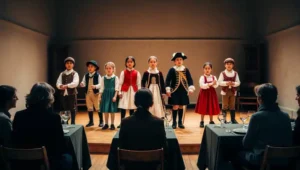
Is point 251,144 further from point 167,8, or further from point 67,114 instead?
point 167,8

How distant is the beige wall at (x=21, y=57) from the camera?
5.75m

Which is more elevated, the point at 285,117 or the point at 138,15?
the point at 138,15

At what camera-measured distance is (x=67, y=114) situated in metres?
3.21

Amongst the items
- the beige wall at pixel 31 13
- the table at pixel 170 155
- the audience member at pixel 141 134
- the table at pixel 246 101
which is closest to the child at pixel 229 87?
the table at pixel 246 101

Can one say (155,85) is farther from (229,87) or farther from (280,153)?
(280,153)

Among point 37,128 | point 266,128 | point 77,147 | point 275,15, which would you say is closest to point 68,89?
point 77,147

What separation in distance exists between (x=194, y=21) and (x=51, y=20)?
4017mm

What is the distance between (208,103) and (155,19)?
394cm

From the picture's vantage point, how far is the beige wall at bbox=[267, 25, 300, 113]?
6.39 meters

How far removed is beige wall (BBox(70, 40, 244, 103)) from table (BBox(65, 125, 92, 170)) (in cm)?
537

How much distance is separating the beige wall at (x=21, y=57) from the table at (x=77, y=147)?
3.19 meters

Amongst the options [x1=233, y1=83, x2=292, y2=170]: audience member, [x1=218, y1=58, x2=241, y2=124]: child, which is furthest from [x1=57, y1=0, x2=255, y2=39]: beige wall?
[x1=233, y1=83, x2=292, y2=170]: audience member

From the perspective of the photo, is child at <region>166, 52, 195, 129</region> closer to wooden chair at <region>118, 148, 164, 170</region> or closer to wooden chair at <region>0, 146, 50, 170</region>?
wooden chair at <region>118, 148, 164, 170</region>

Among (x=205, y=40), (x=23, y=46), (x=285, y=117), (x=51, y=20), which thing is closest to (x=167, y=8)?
(x=205, y=40)
